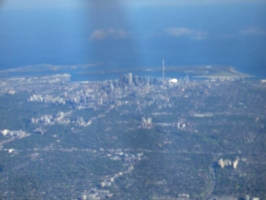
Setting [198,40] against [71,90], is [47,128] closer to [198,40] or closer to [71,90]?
[71,90]

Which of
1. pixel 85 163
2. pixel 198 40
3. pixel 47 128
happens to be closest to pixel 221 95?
pixel 47 128

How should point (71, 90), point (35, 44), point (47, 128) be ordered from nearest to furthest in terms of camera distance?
point (47, 128)
point (71, 90)
point (35, 44)

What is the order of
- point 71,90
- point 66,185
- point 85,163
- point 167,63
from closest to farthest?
1. point 66,185
2. point 85,163
3. point 71,90
4. point 167,63

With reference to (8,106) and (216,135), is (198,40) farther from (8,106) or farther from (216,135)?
(216,135)

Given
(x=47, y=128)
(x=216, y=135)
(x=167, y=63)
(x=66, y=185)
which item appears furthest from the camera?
(x=167, y=63)

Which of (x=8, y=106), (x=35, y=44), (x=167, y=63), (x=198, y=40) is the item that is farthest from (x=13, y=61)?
(x=198, y=40)

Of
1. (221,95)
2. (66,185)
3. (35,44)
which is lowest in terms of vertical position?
(66,185)

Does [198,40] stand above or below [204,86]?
above

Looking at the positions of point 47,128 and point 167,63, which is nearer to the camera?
point 47,128

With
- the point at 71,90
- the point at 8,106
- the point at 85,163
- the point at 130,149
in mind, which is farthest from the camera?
the point at 71,90
